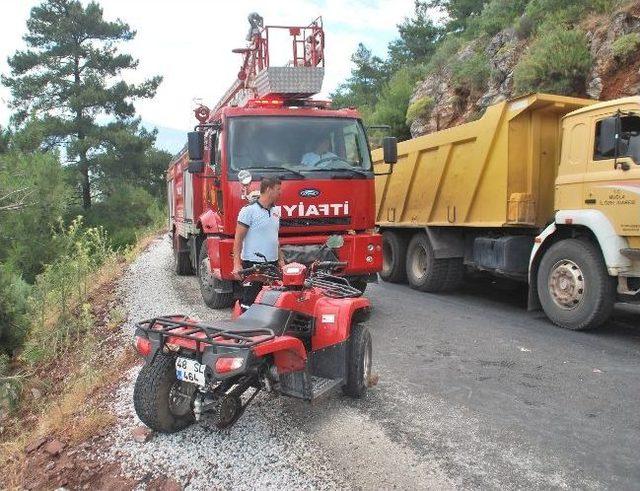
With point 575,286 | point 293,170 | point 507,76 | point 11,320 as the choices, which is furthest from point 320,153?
point 507,76

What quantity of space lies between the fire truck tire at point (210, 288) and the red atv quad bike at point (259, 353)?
3.00m

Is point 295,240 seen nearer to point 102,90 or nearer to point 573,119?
point 573,119

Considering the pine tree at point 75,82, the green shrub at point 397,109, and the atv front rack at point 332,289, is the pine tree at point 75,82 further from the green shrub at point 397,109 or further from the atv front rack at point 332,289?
the atv front rack at point 332,289

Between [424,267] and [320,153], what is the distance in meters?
3.37

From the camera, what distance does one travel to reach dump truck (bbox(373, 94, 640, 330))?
238 inches

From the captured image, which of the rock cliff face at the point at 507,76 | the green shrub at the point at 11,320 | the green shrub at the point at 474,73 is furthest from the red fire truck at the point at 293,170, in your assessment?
the green shrub at the point at 474,73

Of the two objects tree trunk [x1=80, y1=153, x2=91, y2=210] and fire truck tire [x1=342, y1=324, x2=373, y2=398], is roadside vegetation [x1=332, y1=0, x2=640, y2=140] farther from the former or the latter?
tree trunk [x1=80, y1=153, x2=91, y2=210]

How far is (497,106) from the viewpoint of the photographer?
7.57 m

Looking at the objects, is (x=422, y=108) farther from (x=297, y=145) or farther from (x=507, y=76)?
(x=297, y=145)

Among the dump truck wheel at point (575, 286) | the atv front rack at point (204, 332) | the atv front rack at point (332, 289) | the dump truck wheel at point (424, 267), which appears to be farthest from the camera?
the dump truck wheel at point (424, 267)

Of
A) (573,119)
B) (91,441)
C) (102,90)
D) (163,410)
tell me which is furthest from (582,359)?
(102,90)

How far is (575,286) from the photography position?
6.44 m

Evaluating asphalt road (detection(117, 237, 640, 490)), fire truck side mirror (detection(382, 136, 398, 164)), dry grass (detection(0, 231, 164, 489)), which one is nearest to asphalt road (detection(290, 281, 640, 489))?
asphalt road (detection(117, 237, 640, 490))

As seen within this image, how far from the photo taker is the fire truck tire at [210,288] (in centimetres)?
736
